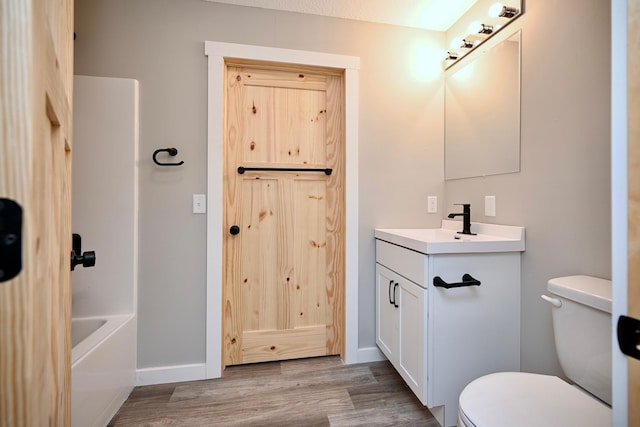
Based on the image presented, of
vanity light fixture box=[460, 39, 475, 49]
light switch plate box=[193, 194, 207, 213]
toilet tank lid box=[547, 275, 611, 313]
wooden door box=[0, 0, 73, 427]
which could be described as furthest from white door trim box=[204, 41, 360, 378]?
toilet tank lid box=[547, 275, 611, 313]

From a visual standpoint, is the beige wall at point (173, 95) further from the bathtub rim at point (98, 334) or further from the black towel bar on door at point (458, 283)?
the black towel bar on door at point (458, 283)

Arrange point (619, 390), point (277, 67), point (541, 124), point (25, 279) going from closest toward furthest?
point (25, 279) < point (619, 390) < point (541, 124) < point (277, 67)

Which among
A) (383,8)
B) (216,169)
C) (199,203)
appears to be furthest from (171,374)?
(383,8)

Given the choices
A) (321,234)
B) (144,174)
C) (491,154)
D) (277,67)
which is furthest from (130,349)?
(491,154)

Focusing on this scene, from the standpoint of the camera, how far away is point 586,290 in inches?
38.6

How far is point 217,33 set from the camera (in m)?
1.75

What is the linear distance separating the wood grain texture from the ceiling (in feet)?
5.57

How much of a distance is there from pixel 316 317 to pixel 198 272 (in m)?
0.85

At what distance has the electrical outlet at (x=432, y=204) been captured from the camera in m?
2.04

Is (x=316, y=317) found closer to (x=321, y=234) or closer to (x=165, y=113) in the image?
(x=321, y=234)

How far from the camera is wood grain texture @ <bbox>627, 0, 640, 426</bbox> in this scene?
0.40 meters

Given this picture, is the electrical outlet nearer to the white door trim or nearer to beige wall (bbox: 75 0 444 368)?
beige wall (bbox: 75 0 444 368)

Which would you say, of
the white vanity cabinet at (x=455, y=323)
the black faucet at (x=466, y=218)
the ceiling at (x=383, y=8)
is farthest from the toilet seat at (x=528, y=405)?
the ceiling at (x=383, y=8)

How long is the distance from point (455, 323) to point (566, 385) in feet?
1.36
